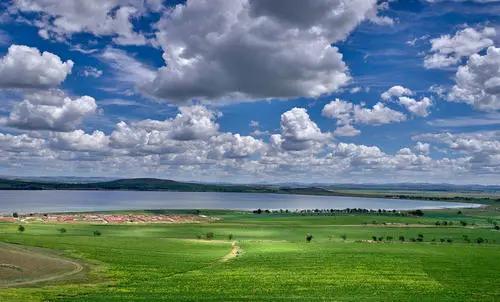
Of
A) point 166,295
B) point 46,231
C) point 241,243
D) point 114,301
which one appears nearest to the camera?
point 114,301

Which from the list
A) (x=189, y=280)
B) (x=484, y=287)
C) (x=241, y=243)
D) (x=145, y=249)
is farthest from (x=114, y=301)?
(x=241, y=243)

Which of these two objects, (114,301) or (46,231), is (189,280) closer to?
(114,301)

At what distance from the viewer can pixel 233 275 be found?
65.2 m

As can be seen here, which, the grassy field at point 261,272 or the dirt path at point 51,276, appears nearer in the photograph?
the grassy field at point 261,272

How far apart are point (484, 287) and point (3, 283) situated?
5345 cm

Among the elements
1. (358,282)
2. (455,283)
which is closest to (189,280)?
A: (358,282)

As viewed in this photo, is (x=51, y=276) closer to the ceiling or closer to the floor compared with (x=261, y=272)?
closer to the floor

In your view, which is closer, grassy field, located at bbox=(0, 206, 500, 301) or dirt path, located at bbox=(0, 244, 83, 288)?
grassy field, located at bbox=(0, 206, 500, 301)

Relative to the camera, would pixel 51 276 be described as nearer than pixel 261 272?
Yes

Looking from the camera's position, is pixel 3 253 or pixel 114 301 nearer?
pixel 114 301

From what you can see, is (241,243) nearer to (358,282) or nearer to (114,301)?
(358,282)

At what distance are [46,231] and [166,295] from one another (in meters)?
92.9

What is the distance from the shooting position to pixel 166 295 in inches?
2019

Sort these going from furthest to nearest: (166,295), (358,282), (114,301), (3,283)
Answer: (358,282), (3,283), (166,295), (114,301)
